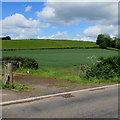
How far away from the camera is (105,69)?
45.9 ft

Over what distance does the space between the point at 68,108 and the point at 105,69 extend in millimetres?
8067

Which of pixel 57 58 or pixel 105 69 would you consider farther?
pixel 57 58

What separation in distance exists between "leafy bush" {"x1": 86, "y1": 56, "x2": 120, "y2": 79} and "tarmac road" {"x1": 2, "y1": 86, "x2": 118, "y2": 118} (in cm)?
553

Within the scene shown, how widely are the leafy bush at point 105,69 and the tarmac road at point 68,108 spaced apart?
5.53 meters

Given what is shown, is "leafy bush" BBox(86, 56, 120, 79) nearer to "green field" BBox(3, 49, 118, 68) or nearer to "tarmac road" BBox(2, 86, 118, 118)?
"tarmac road" BBox(2, 86, 118, 118)

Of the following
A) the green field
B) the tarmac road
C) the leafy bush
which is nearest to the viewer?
the tarmac road

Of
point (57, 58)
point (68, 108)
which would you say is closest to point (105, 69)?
point (68, 108)

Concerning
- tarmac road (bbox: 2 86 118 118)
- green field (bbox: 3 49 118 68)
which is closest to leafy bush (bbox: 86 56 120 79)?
tarmac road (bbox: 2 86 118 118)

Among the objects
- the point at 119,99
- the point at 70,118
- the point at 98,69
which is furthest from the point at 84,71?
the point at 70,118

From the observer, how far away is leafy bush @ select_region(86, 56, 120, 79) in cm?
1387

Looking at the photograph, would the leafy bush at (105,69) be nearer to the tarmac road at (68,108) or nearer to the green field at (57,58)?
the tarmac road at (68,108)

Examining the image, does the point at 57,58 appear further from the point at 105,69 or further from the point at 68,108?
the point at 68,108

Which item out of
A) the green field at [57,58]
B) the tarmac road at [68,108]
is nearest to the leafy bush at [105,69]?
the tarmac road at [68,108]

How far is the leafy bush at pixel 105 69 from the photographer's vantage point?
45.5 ft
